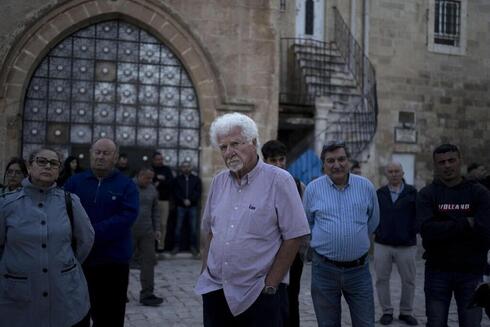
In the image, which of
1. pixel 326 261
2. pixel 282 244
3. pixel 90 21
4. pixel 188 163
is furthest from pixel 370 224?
pixel 90 21

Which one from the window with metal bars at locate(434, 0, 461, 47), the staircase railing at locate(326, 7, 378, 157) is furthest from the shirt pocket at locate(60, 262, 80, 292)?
the window with metal bars at locate(434, 0, 461, 47)

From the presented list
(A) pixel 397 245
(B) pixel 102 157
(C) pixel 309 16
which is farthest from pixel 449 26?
(B) pixel 102 157

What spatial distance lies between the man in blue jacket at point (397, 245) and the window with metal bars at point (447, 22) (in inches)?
477

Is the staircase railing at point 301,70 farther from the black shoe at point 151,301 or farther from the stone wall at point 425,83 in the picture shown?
the black shoe at point 151,301

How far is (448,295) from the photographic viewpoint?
178 inches

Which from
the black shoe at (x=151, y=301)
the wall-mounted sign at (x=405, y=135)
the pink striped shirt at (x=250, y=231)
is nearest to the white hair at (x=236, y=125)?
the pink striped shirt at (x=250, y=231)

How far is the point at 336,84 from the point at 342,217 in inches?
420

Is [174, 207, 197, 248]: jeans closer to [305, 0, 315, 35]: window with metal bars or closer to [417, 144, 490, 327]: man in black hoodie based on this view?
[417, 144, 490, 327]: man in black hoodie

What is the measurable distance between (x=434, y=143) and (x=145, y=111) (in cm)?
982

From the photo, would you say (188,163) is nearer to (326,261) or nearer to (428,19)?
(326,261)

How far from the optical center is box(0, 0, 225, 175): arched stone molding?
10094mm

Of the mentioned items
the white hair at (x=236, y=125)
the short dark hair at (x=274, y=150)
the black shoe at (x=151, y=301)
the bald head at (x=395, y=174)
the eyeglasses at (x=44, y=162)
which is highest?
the white hair at (x=236, y=125)

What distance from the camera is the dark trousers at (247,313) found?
3.27m

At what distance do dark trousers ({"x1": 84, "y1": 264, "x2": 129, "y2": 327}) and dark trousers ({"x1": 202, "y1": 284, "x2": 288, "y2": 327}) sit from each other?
1501 mm
